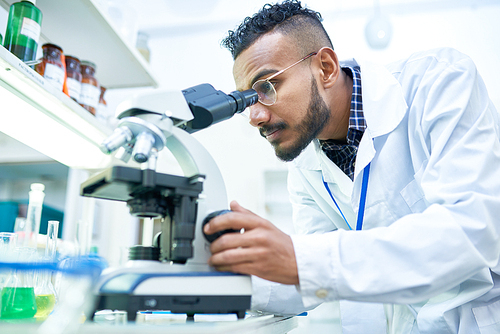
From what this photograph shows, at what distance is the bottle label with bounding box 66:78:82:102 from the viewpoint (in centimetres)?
157

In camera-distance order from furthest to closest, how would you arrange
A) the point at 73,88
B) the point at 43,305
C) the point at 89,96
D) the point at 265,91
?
the point at 89,96 → the point at 73,88 → the point at 265,91 → the point at 43,305

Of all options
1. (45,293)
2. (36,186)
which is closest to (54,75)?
(36,186)

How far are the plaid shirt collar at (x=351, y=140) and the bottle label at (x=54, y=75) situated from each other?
102 cm

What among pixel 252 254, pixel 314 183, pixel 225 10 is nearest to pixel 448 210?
pixel 252 254

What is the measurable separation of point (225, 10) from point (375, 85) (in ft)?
10.0

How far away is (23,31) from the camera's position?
124cm

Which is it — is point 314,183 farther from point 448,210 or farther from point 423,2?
point 423,2

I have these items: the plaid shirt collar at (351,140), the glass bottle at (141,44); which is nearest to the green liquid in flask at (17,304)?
the plaid shirt collar at (351,140)

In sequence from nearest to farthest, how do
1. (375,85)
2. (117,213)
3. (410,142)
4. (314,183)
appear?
1. (410,142)
2. (375,85)
3. (314,183)
4. (117,213)

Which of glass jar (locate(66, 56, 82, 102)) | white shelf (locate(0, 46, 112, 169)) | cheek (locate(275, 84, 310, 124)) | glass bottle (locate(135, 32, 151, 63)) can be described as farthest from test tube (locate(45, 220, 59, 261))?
glass bottle (locate(135, 32, 151, 63))

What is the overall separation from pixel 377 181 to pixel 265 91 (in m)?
0.48

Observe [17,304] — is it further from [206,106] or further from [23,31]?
[23,31]

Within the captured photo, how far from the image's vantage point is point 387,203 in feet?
3.92

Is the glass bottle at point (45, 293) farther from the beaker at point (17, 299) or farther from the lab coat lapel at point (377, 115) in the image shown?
the lab coat lapel at point (377, 115)
